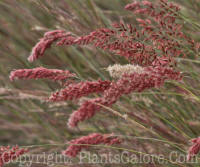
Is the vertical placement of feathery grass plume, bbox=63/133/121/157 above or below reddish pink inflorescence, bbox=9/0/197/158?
below

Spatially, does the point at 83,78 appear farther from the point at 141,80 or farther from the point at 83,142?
the point at 141,80

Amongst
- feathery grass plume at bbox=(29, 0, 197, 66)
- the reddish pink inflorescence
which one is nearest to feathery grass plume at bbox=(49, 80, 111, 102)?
the reddish pink inflorescence

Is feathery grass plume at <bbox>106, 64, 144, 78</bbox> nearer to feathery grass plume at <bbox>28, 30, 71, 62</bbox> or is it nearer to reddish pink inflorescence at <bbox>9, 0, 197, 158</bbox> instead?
reddish pink inflorescence at <bbox>9, 0, 197, 158</bbox>

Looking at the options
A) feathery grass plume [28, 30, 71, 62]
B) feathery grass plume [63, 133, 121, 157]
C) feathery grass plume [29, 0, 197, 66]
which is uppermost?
feathery grass plume [28, 30, 71, 62]

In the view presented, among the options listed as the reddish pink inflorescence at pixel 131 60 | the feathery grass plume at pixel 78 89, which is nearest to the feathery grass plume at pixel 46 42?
the reddish pink inflorescence at pixel 131 60

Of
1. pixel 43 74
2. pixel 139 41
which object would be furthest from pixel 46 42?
pixel 139 41

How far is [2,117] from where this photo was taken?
2588 millimetres

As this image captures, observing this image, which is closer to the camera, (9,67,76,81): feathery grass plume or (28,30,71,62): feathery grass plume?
(9,67,76,81): feathery grass plume

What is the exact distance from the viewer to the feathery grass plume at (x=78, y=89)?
1035 mm

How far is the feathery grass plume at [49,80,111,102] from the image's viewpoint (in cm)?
104

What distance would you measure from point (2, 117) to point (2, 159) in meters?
1.48

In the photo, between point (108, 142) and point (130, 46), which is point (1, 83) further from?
point (130, 46)

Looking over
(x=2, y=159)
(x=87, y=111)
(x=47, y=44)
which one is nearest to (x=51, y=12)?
(x=47, y=44)

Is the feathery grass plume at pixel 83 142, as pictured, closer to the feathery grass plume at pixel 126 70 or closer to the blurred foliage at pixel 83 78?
the blurred foliage at pixel 83 78
